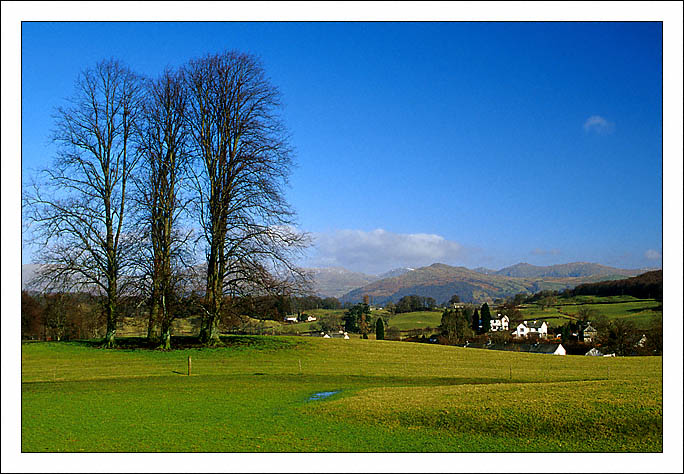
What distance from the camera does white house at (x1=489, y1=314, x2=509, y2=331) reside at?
58956 millimetres

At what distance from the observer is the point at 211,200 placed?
31438 millimetres

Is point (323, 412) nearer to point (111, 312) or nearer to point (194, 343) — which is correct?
point (194, 343)

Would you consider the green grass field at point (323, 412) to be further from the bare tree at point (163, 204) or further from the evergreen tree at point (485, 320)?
the evergreen tree at point (485, 320)

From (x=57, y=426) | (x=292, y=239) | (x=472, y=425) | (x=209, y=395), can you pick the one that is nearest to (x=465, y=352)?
(x=292, y=239)

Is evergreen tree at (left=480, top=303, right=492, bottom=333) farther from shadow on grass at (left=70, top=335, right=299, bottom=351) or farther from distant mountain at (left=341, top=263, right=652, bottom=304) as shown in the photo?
distant mountain at (left=341, top=263, right=652, bottom=304)

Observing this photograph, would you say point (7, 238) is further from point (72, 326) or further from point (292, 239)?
point (72, 326)

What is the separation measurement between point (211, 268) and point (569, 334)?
3438 centimetres

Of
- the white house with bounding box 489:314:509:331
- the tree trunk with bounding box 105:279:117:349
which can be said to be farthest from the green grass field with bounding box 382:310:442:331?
the tree trunk with bounding box 105:279:117:349

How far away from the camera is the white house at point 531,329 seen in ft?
182

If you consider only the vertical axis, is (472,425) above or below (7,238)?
below

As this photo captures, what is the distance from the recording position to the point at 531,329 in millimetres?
59000

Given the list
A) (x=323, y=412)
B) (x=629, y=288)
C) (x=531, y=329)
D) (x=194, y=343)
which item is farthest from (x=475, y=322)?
(x=323, y=412)

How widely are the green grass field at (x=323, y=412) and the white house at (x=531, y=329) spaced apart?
30.1 metres

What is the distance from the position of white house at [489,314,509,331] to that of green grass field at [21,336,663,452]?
33069mm
